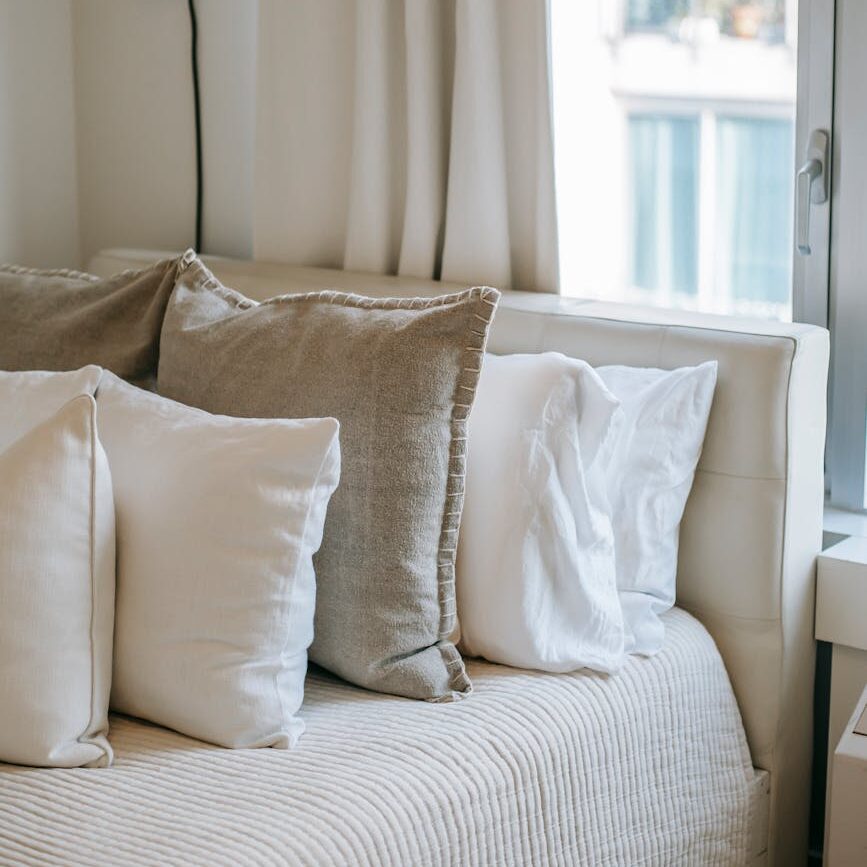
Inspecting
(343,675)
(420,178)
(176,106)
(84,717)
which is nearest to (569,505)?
(343,675)

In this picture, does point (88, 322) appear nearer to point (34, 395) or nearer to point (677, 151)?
point (34, 395)

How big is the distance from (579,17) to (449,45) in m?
0.22

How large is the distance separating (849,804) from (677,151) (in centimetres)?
109

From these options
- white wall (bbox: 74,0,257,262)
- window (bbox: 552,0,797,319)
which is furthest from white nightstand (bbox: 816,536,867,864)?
white wall (bbox: 74,0,257,262)

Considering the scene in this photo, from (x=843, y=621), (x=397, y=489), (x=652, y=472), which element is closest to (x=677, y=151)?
(x=652, y=472)

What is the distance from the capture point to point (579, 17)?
6.87 feet

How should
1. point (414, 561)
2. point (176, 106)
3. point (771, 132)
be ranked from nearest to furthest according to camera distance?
point (414, 561)
point (771, 132)
point (176, 106)

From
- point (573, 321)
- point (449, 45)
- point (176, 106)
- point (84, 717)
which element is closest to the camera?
point (84, 717)

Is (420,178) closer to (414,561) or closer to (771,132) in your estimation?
(771,132)

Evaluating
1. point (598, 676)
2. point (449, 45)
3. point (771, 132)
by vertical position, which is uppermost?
point (449, 45)

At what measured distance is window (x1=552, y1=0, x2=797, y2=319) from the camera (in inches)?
78.0

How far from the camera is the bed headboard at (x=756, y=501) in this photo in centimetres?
167

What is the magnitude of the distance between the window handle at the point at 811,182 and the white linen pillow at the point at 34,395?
1.06 metres

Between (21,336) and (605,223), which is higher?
(605,223)
